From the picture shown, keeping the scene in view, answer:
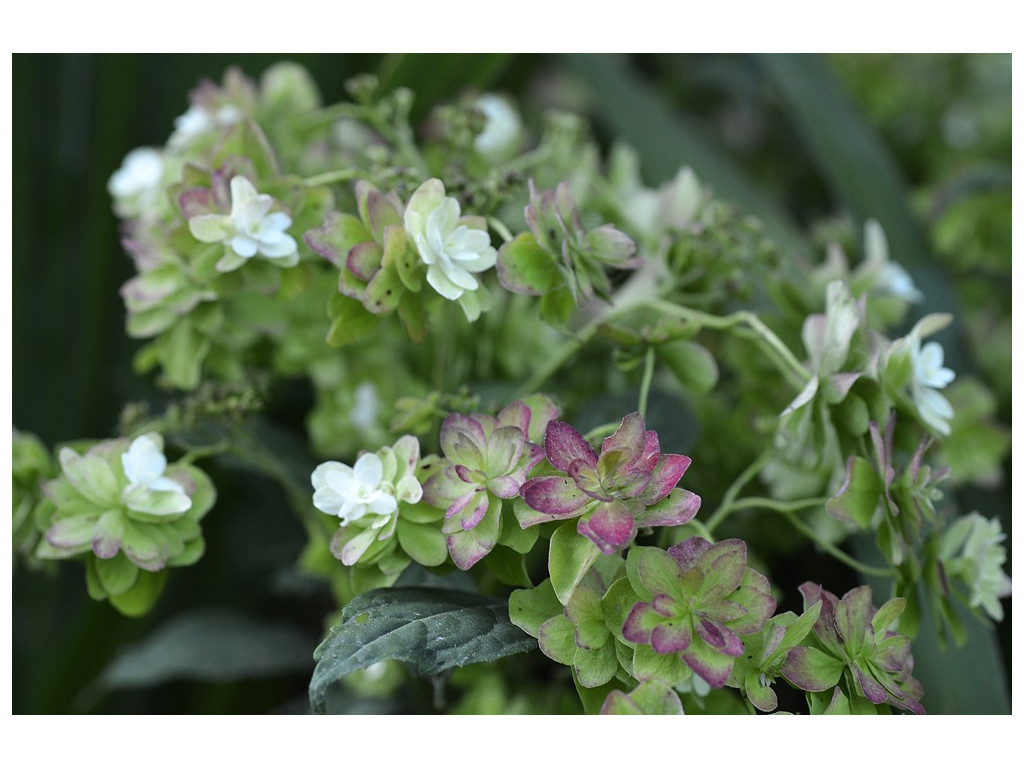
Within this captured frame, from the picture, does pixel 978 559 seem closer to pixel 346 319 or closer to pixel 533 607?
pixel 533 607

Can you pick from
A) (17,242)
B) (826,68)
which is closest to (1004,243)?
(826,68)

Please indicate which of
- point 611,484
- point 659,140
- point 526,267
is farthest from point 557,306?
point 659,140

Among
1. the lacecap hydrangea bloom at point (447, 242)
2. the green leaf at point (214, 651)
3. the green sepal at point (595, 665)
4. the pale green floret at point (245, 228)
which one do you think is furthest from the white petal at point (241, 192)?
the green leaf at point (214, 651)

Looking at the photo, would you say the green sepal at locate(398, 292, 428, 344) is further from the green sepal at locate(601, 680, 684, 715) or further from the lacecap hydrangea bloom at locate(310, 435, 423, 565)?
the green sepal at locate(601, 680, 684, 715)

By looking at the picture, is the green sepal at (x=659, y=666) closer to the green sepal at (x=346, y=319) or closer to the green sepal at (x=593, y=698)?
the green sepal at (x=593, y=698)

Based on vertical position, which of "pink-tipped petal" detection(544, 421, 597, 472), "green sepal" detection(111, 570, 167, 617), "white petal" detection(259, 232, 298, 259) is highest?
"white petal" detection(259, 232, 298, 259)

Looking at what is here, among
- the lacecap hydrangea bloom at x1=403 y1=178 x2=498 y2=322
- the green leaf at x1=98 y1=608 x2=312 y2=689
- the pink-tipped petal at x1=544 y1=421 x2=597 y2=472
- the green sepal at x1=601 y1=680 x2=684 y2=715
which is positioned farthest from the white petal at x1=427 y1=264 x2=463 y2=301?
the green leaf at x1=98 y1=608 x2=312 y2=689
